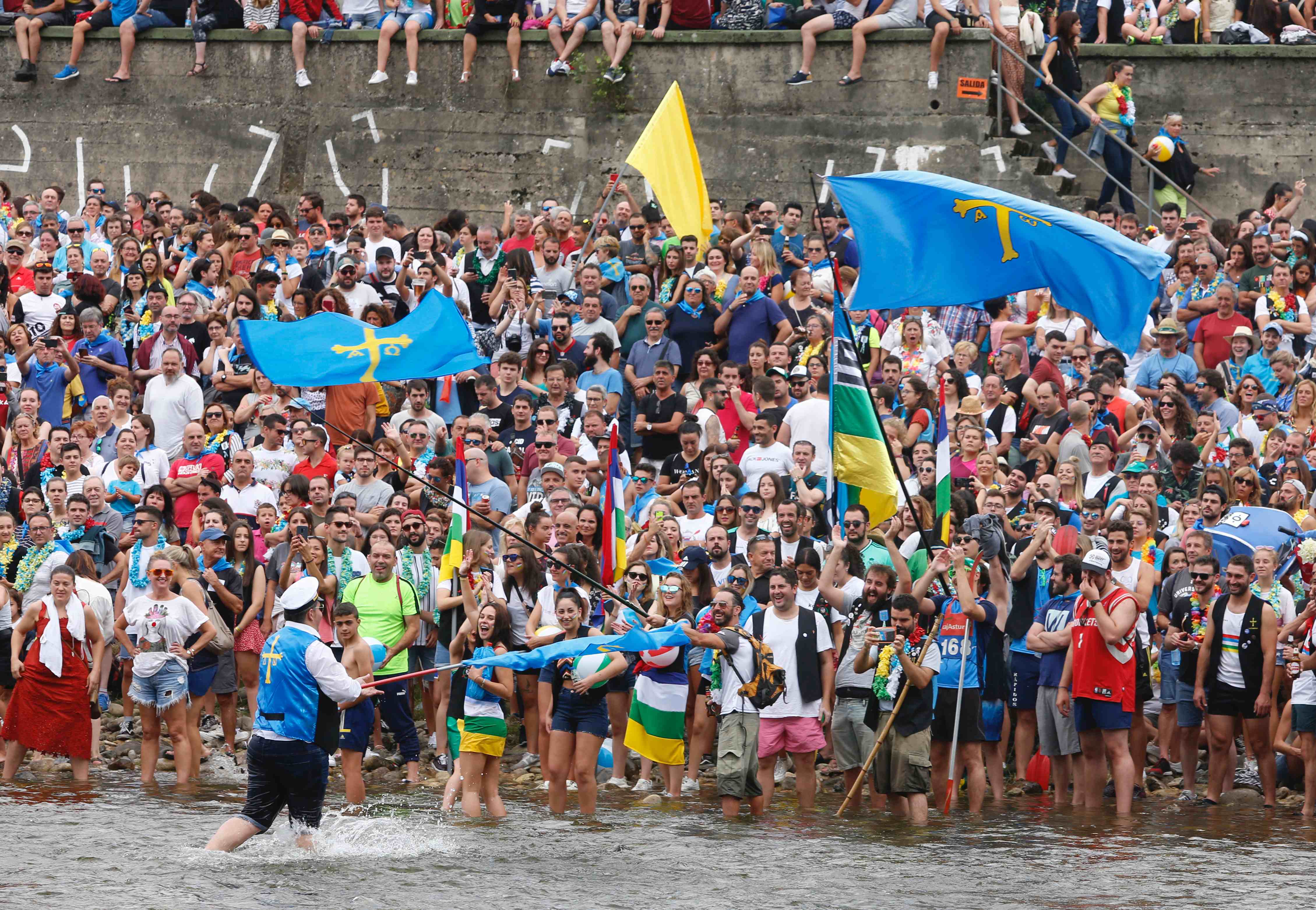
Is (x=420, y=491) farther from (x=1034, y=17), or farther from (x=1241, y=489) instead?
(x=1034, y=17)

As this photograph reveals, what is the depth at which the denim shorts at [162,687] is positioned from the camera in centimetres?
1382

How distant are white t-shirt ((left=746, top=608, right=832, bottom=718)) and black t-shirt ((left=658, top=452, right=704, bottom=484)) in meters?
3.25

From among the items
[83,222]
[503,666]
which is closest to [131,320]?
[83,222]

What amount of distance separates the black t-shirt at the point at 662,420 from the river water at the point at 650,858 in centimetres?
413

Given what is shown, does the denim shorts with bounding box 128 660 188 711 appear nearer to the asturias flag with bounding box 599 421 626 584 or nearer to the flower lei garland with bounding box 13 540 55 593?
the flower lei garland with bounding box 13 540 55 593

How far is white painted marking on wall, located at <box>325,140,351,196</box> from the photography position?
78.3ft

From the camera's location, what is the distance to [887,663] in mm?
12336

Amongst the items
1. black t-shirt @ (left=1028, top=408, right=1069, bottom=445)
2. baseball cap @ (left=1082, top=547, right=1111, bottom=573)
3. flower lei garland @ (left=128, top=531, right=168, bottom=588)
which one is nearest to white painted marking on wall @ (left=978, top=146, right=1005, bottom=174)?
black t-shirt @ (left=1028, top=408, right=1069, bottom=445)

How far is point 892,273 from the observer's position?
43.3 feet

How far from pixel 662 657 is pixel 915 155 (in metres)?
10.1

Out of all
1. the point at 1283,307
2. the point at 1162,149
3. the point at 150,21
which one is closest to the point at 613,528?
the point at 1283,307

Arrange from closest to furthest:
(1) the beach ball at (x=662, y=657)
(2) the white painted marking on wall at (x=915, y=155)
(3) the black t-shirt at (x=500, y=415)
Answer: (1) the beach ball at (x=662, y=657) < (3) the black t-shirt at (x=500, y=415) < (2) the white painted marking on wall at (x=915, y=155)

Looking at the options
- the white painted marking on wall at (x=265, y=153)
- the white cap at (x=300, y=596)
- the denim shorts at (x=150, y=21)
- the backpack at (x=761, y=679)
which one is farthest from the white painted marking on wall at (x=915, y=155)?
the white cap at (x=300, y=596)

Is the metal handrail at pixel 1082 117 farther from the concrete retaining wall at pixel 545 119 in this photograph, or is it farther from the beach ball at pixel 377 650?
the beach ball at pixel 377 650
